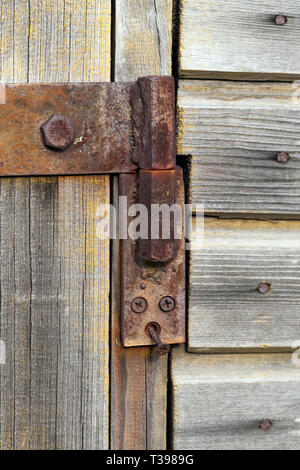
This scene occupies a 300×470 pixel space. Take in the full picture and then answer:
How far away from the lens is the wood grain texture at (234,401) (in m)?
0.97

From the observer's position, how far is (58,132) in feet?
2.85

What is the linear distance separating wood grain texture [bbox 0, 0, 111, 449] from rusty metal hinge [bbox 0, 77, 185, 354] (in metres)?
0.04

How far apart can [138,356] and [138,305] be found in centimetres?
11

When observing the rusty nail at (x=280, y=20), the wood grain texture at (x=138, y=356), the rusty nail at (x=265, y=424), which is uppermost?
the rusty nail at (x=280, y=20)

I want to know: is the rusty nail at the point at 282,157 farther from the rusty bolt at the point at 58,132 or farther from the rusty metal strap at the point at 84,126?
the rusty bolt at the point at 58,132

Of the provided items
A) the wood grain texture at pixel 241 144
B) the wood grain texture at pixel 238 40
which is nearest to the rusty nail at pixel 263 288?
the wood grain texture at pixel 241 144

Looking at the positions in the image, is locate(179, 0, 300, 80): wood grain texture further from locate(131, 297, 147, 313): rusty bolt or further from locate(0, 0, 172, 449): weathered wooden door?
locate(131, 297, 147, 313): rusty bolt

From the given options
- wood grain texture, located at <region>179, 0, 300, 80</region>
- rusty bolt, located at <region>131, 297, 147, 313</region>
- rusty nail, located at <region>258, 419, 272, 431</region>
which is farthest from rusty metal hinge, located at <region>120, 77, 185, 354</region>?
rusty nail, located at <region>258, 419, 272, 431</region>

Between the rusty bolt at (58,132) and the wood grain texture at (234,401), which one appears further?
the wood grain texture at (234,401)

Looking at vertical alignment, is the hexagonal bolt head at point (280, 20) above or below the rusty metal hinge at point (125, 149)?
above

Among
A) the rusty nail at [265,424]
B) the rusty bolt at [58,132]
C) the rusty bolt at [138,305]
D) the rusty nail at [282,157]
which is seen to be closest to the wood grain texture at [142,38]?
the rusty bolt at [58,132]

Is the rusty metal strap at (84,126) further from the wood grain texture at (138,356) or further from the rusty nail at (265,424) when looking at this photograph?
the rusty nail at (265,424)

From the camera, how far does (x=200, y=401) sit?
97 centimetres

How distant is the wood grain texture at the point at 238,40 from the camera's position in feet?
3.03
